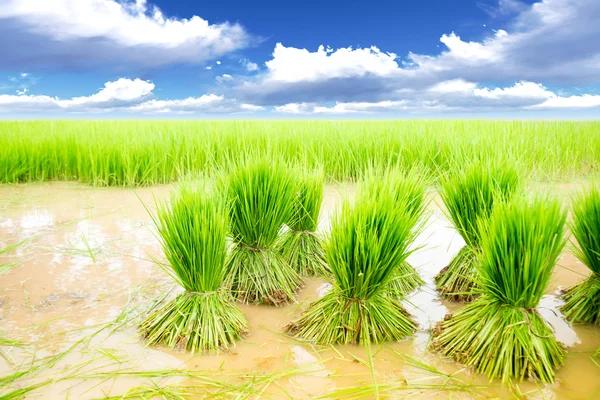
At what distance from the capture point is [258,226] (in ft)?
8.14

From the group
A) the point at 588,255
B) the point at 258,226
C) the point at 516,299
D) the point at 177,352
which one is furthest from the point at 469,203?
the point at 177,352

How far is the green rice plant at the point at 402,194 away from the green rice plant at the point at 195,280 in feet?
2.30

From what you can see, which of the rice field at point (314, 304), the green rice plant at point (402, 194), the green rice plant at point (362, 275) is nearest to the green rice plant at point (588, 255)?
the rice field at point (314, 304)

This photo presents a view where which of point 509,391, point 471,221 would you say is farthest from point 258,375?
point 471,221

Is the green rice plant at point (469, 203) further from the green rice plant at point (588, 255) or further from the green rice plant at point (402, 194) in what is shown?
the green rice plant at point (588, 255)

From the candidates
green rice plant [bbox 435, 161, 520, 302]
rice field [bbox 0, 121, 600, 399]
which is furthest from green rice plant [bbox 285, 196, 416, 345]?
green rice plant [bbox 435, 161, 520, 302]

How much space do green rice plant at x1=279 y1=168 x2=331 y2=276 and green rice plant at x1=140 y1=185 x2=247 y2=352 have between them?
703mm

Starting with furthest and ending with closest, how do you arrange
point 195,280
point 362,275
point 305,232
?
point 305,232
point 195,280
point 362,275

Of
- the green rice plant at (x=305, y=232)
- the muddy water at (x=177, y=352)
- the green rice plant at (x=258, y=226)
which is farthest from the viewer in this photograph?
the green rice plant at (x=305, y=232)

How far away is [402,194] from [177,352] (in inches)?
51.7

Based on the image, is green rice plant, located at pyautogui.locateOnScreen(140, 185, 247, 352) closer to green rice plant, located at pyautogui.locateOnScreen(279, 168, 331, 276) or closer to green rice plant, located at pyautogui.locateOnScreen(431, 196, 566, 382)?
green rice plant, located at pyautogui.locateOnScreen(279, 168, 331, 276)

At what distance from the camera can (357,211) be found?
194 centimetres

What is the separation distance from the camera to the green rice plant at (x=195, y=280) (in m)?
2.00

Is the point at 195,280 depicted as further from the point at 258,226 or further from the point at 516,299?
the point at 516,299
